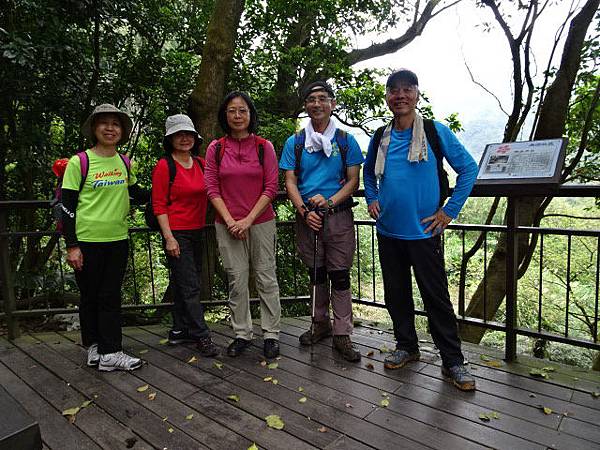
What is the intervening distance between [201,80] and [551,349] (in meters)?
7.35

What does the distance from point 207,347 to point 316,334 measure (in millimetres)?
828

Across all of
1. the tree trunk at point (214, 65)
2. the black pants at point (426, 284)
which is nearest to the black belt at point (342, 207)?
the black pants at point (426, 284)

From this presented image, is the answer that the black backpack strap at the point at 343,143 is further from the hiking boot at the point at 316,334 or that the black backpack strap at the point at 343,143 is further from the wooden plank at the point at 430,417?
the wooden plank at the point at 430,417

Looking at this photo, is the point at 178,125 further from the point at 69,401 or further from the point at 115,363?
the point at 69,401

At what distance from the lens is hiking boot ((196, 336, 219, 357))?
122 inches

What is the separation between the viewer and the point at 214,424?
223 centimetres

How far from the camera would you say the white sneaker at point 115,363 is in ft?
9.53

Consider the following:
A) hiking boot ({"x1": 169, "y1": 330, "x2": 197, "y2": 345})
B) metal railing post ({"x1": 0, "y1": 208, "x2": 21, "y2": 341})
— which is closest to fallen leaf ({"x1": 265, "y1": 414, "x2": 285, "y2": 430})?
hiking boot ({"x1": 169, "y1": 330, "x2": 197, "y2": 345})

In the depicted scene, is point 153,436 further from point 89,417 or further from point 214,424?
point 89,417

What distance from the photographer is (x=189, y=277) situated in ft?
10.2

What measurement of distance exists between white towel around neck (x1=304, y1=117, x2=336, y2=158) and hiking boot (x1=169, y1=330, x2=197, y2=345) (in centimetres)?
176

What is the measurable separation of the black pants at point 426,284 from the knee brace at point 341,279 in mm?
283

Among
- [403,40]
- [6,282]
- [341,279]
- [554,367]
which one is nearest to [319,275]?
[341,279]

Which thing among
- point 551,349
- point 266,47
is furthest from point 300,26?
point 551,349
